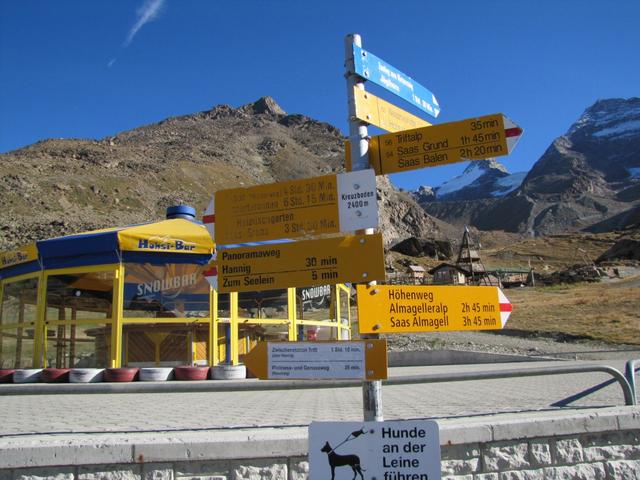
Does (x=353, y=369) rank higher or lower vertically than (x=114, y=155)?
Answer: lower

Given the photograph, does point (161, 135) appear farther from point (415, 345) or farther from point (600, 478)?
point (600, 478)

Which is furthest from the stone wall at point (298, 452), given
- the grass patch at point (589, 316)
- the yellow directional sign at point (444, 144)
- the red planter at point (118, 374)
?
the grass patch at point (589, 316)

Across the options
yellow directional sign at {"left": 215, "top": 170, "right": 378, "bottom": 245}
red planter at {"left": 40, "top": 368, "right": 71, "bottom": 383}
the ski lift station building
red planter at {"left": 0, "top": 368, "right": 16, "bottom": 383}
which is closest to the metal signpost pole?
yellow directional sign at {"left": 215, "top": 170, "right": 378, "bottom": 245}

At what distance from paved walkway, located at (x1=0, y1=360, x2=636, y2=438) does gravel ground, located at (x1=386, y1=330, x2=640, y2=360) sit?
25.1ft

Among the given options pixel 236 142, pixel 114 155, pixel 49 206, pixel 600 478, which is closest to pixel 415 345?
pixel 600 478

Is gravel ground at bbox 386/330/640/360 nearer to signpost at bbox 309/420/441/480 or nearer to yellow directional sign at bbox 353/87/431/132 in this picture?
yellow directional sign at bbox 353/87/431/132

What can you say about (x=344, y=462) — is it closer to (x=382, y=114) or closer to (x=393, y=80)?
(x=382, y=114)

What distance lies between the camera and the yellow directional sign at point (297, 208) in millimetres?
3523

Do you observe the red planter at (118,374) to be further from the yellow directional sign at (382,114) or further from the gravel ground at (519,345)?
the gravel ground at (519,345)

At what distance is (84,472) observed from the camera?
3.47m

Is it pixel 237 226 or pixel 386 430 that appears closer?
pixel 386 430

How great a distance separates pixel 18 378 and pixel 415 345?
48.3 ft

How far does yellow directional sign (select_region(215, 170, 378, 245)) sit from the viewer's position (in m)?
3.52

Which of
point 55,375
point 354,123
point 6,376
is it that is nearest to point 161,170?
point 6,376
